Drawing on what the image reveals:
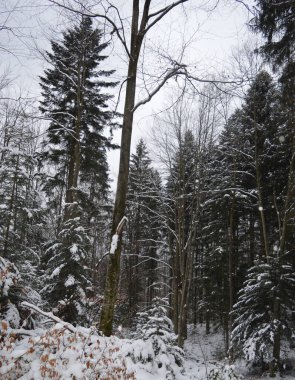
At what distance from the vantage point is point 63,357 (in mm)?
3930

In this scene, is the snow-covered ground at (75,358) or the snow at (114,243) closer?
the snow-covered ground at (75,358)

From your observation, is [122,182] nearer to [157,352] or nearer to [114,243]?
[114,243]

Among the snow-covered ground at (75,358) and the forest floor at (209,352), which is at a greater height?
the snow-covered ground at (75,358)

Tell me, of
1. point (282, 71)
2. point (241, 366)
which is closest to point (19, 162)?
point (282, 71)

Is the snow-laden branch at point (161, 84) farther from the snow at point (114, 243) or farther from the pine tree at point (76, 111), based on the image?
the pine tree at point (76, 111)

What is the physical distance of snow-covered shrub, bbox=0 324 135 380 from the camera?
11.6 feet

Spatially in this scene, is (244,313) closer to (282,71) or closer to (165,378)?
(165,378)

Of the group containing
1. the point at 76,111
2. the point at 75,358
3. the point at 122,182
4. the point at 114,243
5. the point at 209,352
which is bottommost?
the point at 209,352

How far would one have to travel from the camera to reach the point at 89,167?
1464cm

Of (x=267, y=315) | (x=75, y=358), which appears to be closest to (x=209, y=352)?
(x=267, y=315)

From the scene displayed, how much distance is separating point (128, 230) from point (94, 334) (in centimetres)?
2253

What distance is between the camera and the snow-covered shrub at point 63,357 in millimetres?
3545

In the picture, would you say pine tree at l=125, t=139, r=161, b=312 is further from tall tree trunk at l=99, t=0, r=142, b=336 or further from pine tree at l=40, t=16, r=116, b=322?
tall tree trunk at l=99, t=0, r=142, b=336

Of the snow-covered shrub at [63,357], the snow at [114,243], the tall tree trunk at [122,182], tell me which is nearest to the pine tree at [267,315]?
the tall tree trunk at [122,182]
